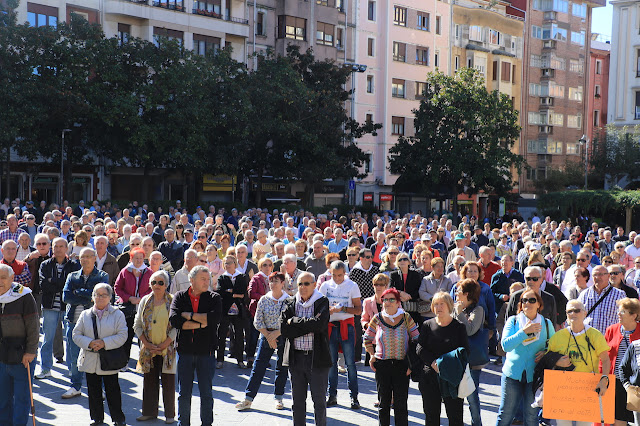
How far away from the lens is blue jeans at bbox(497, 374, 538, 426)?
7.83 meters

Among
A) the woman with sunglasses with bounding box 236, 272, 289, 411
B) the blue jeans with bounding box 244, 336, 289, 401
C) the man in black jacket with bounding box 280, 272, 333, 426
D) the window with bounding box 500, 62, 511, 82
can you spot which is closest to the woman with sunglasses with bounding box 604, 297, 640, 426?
the man in black jacket with bounding box 280, 272, 333, 426

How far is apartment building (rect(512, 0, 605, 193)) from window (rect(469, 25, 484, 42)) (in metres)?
6.82

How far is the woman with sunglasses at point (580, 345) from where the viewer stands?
763 centimetres

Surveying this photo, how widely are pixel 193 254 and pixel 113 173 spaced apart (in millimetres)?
33815

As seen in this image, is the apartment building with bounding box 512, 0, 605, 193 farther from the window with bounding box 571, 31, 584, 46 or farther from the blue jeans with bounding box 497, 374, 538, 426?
the blue jeans with bounding box 497, 374, 538, 426

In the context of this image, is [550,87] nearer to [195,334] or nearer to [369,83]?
[369,83]

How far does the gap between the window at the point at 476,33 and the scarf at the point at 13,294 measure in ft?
193

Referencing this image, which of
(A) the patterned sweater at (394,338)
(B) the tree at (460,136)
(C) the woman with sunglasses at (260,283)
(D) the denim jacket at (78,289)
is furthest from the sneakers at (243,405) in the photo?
(B) the tree at (460,136)

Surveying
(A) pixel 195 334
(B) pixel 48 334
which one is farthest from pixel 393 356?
(B) pixel 48 334

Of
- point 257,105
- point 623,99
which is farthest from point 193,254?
point 623,99

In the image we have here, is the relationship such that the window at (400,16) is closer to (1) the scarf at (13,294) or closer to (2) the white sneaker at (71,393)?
(2) the white sneaker at (71,393)

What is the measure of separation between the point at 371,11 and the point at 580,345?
5164 cm

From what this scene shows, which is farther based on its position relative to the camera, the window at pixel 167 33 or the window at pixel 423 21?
the window at pixel 423 21

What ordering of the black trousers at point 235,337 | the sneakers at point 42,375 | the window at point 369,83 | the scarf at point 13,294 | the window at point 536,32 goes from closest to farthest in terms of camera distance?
the scarf at point 13,294
the sneakers at point 42,375
the black trousers at point 235,337
the window at point 369,83
the window at point 536,32
